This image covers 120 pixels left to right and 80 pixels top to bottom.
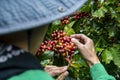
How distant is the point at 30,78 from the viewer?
33.0 inches

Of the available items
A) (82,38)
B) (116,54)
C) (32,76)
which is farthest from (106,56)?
(32,76)

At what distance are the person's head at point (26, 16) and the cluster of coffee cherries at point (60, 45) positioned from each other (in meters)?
0.96

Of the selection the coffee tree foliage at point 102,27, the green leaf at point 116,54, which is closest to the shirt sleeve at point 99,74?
the coffee tree foliage at point 102,27

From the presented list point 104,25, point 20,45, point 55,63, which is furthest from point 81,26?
point 20,45

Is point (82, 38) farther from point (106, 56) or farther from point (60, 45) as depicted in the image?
point (106, 56)

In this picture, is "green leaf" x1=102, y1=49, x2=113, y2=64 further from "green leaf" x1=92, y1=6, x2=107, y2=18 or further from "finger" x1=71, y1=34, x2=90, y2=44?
"finger" x1=71, y1=34, x2=90, y2=44

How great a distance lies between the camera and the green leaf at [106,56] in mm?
2301

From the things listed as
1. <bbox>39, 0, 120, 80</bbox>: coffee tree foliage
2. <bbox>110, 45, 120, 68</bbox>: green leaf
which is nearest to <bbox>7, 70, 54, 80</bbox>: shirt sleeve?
<bbox>39, 0, 120, 80</bbox>: coffee tree foliage

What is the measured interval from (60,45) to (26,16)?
1058 mm

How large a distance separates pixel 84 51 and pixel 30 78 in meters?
0.97

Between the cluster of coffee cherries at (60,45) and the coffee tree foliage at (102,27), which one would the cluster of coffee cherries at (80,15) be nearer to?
the coffee tree foliage at (102,27)

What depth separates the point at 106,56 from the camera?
2.32 metres

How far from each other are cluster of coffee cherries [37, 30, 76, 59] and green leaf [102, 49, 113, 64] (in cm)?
37

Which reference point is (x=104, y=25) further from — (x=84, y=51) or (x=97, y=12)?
(x=84, y=51)
